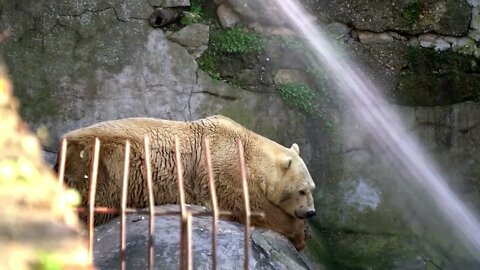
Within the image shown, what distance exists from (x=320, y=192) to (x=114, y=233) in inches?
141

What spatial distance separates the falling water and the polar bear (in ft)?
5.05

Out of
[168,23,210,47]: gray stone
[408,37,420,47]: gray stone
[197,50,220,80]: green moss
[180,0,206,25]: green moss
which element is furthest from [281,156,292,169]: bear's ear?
[408,37,420,47]: gray stone

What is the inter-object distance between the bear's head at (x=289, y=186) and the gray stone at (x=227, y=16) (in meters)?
2.13

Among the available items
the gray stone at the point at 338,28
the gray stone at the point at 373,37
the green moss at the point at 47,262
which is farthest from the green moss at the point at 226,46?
the green moss at the point at 47,262

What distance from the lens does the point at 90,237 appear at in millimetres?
3699

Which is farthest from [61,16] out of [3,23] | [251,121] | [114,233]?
[114,233]

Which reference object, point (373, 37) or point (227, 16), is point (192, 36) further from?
point (373, 37)

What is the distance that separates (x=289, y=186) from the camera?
811cm

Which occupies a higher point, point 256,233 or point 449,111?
point 449,111

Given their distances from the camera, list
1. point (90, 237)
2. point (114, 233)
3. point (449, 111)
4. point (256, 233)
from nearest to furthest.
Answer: point (90, 237)
point (114, 233)
point (256, 233)
point (449, 111)

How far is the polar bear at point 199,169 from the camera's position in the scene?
718 centimetres

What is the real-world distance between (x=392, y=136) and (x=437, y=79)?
35.6 inches

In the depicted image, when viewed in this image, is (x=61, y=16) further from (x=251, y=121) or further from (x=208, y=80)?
(x=251, y=121)

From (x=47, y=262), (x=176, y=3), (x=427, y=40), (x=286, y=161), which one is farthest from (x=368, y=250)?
(x=47, y=262)
